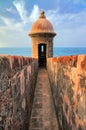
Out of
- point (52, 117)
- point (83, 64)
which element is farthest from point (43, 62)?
point (83, 64)

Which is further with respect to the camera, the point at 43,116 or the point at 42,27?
the point at 42,27

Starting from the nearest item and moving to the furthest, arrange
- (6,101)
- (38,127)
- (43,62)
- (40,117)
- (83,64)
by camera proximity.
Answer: (6,101), (83,64), (38,127), (40,117), (43,62)

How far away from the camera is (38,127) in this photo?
443 cm

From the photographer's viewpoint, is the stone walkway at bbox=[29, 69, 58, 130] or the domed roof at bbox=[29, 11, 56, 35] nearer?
the stone walkway at bbox=[29, 69, 58, 130]

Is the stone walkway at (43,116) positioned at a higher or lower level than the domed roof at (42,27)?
lower

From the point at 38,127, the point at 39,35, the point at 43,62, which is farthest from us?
the point at 43,62

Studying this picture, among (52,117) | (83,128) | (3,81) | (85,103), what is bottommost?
(52,117)

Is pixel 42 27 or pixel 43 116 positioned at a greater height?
pixel 42 27

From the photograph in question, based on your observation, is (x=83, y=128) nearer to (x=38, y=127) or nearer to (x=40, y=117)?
(x=38, y=127)

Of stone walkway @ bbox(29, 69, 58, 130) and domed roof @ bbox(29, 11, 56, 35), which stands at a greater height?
domed roof @ bbox(29, 11, 56, 35)

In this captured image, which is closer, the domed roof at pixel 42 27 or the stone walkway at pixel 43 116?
the stone walkway at pixel 43 116

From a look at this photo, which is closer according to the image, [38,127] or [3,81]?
[3,81]

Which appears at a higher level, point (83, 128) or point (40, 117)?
point (83, 128)

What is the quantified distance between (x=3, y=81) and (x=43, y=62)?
1764 cm
